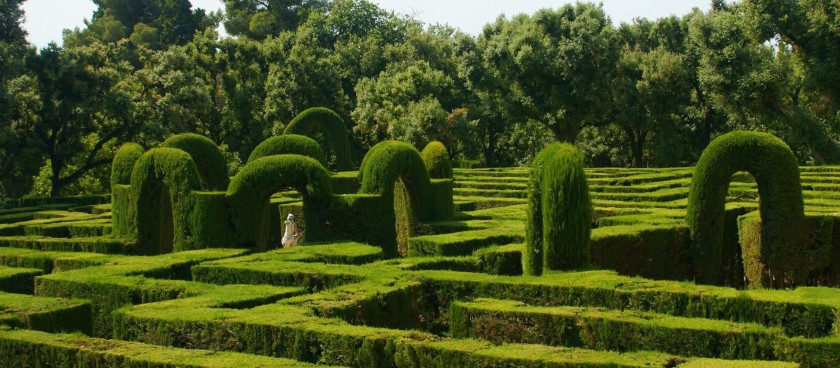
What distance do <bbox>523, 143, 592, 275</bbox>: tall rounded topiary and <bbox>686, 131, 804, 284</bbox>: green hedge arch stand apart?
3545 mm

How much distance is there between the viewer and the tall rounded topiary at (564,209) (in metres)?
14.5

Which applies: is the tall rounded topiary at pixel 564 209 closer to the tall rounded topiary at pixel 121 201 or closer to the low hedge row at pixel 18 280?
the low hedge row at pixel 18 280

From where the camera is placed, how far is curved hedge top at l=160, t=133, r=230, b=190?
24.4 metres

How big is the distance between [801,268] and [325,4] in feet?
259

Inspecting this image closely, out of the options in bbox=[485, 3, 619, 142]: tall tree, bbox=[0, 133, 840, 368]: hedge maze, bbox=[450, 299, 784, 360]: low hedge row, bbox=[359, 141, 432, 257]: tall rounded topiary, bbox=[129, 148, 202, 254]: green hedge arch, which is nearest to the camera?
bbox=[450, 299, 784, 360]: low hedge row

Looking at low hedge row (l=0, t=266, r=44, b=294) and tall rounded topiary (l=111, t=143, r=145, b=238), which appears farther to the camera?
tall rounded topiary (l=111, t=143, r=145, b=238)

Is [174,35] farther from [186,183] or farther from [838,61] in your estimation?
[186,183]

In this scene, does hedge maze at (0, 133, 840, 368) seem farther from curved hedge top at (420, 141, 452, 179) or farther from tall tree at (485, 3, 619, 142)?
tall tree at (485, 3, 619, 142)

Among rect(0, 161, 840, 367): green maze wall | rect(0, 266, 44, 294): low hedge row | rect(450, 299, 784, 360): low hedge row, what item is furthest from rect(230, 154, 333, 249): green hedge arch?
rect(450, 299, 784, 360): low hedge row

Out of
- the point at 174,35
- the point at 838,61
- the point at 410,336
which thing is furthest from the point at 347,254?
the point at 174,35

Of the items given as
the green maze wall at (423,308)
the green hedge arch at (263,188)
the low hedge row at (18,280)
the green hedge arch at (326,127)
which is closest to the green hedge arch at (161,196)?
the green maze wall at (423,308)

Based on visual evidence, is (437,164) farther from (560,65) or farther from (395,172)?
(560,65)

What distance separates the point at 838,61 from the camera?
42.5 meters

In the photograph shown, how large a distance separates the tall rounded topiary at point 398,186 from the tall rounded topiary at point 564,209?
7.11 meters
